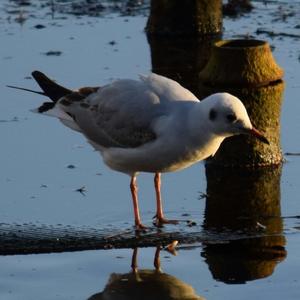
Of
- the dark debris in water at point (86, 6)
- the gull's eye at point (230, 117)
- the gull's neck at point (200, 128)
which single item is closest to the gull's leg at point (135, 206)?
the gull's neck at point (200, 128)

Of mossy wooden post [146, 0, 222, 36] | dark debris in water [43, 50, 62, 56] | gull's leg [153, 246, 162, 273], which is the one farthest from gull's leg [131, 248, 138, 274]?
mossy wooden post [146, 0, 222, 36]

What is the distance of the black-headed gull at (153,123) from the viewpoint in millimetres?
6770

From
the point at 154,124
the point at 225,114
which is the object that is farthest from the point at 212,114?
the point at 154,124

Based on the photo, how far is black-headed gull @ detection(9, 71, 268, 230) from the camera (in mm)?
6770

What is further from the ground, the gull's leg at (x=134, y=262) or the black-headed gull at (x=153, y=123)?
the black-headed gull at (x=153, y=123)

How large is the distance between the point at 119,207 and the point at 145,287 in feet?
4.67

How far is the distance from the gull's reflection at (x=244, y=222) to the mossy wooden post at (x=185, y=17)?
13.7 ft

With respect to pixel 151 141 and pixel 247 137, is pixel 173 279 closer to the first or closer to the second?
pixel 151 141

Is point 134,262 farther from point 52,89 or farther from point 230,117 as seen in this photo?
point 52,89

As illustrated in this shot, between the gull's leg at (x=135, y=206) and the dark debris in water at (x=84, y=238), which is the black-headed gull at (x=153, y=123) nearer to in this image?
the gull's leg at (x=135, y=206)

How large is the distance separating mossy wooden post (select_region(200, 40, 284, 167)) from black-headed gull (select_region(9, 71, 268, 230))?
98 centimetres

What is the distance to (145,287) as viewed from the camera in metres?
6.20

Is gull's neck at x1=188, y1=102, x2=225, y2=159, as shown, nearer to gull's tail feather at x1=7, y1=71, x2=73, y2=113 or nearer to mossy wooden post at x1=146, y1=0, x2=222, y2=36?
gull's tail feather at x1=7, y1=71, x2=73, y2=113

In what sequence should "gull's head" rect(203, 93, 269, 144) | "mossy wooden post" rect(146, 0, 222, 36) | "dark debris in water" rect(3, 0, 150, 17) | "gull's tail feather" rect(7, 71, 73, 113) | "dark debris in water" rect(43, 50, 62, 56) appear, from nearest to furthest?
"gull's head" rect(203, 93, 269, 144), "gull's tail feather" rect(7, 71, 73, 113), "dark debris in water" rect(43, 50, 62, 56), "mossy wooden post" rect(146, 0, 222, 36), "dark debris in water" rect(3, 0, 150, 17)
